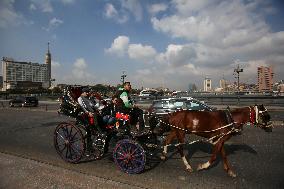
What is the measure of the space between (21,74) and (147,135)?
186m

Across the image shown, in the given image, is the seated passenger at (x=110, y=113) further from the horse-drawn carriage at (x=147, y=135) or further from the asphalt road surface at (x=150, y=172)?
the asphalt road surface at (x=150, y=172)

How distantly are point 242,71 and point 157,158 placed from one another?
158ft

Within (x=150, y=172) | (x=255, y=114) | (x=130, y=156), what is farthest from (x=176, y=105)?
(x=130, y=156)

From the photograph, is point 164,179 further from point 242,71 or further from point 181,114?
point 242,71

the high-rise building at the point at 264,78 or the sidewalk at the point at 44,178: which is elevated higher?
the high-rise building at the point at 264,78

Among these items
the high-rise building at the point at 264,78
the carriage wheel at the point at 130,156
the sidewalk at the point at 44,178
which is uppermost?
the high-rise building at the point at 264,78

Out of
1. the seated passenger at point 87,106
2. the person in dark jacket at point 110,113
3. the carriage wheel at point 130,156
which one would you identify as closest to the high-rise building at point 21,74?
the seated passenger at point 87,106

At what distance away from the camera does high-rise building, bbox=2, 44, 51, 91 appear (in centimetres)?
15375

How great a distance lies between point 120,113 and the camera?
7941mm

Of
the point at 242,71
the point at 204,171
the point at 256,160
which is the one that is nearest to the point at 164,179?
the point at 204,171

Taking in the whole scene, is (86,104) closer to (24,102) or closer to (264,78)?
(24,102)

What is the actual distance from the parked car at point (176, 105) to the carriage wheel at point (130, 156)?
29.2ft

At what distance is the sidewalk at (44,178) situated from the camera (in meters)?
6.12

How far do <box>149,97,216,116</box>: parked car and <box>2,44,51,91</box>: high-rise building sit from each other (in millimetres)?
142478
